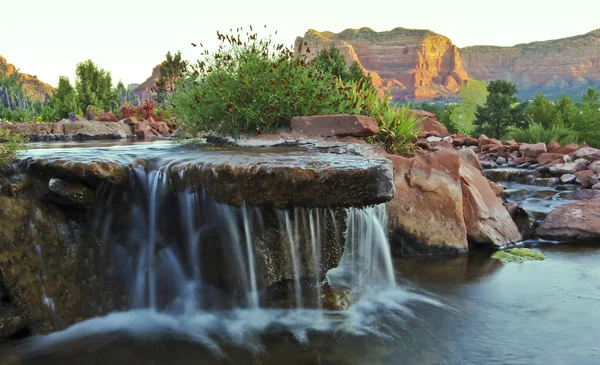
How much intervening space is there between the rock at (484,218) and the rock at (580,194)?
113 inches

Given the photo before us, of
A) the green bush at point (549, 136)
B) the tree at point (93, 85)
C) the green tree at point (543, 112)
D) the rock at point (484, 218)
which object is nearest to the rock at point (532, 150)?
the green bush at point (549, 136)

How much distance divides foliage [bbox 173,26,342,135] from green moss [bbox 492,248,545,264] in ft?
10.6

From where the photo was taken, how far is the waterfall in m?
4.34

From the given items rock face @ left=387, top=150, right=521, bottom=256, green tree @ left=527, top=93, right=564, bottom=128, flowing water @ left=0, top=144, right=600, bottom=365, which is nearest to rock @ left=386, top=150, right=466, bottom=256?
rock face @ left=387, top=150, right=521, bottom=256

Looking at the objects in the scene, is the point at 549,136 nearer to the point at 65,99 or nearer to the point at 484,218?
the point at 484,218

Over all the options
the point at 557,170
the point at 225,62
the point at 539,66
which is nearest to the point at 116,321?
the point at 225,62

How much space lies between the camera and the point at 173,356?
11.7ft

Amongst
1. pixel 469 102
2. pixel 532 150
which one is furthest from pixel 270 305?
pixel 469 102

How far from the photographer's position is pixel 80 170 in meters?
4.06

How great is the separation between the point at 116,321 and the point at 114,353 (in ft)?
1.76

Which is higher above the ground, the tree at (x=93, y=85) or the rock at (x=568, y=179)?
the tree at (x=93, y=85)

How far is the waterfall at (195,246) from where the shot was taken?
434 centimetres

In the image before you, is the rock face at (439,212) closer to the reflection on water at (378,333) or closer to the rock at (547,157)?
the reflection on water at (378,333)

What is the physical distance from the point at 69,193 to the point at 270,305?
6.46 feet
